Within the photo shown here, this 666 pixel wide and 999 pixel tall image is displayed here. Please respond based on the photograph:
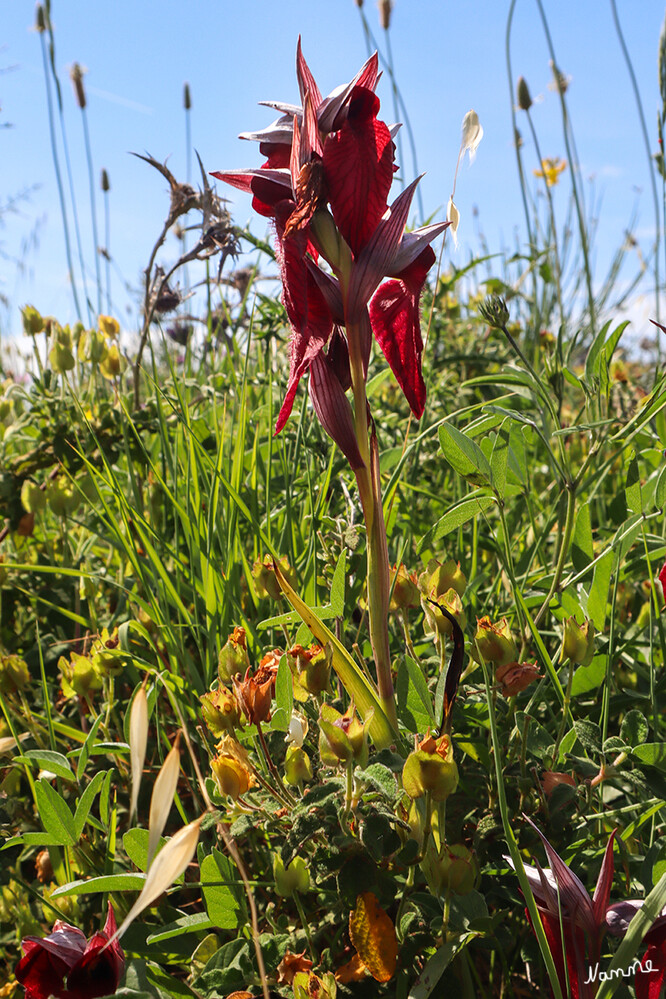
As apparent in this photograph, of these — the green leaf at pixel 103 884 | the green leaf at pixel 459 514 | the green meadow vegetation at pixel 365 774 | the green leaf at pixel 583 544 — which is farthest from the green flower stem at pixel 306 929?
the green leaf at pixel 583 544

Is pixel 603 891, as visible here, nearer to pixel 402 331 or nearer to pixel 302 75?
pixel 402 331

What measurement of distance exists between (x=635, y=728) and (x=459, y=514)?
0.83ft

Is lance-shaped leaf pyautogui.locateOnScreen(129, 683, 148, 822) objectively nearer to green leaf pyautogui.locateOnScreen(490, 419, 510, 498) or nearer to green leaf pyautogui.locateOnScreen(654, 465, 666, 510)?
green leaf pyautogui.locateOnScreen(490, 419, 510, 498)

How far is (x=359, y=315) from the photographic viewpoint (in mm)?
572

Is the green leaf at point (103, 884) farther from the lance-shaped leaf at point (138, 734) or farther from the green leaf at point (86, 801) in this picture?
the lance-shaped leaf at point (138, 734)

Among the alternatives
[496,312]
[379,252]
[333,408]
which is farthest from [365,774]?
[496,312]

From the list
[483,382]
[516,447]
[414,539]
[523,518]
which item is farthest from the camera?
[523,518]

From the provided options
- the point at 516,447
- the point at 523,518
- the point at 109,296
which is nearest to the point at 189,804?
the point at 516,447

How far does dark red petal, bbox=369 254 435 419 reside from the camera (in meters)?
0.62

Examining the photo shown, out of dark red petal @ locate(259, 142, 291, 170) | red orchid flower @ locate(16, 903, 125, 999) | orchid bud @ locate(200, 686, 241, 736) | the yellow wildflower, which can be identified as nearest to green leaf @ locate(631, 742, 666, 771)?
orchid bud @ locate(200, 686, 241, 736)

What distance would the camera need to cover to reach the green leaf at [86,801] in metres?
0.61

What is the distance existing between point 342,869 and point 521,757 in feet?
0.58

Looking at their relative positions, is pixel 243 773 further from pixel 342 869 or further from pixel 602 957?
pixel 602 957

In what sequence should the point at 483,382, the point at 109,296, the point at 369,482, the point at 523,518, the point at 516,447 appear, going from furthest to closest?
1. the point at 109,296
2. the point at 523,518
3. the point at 483,382
4. the point at 516,447
5. the point at 369,482
